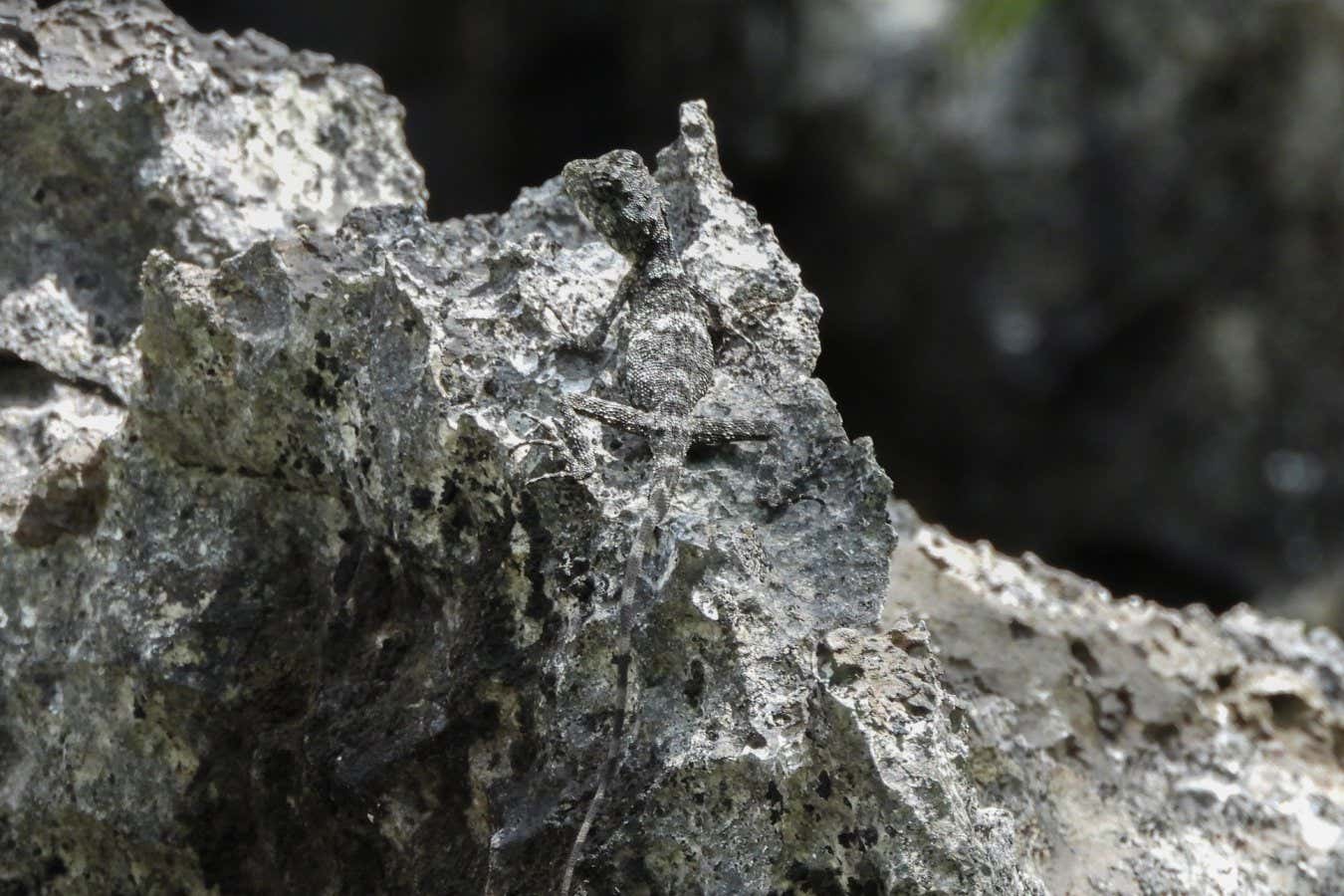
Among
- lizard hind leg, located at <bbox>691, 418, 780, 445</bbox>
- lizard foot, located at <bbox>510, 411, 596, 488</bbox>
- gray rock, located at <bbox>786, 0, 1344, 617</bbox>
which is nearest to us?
lizard foot, located at <bbox>510, 411, 596, 488</bbox>

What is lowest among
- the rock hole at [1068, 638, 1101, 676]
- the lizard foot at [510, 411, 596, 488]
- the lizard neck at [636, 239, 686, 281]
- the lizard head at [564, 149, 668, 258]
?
the lizard foot at [510, 411, 596, 488]

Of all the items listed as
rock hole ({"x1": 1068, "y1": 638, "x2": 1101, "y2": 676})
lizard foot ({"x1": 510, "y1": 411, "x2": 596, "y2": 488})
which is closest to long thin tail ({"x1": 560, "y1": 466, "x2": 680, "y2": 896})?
lizard foot ({"x1": 510, "y1": 411, "x2": 596, "y2": 488})

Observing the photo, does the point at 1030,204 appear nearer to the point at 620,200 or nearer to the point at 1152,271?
the point at 1152,271

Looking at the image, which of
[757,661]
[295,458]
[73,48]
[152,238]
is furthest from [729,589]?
[73,48]

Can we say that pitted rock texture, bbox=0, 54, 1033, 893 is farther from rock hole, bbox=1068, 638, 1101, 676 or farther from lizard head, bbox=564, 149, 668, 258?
rock hole, bbox=1068, 638, 1101, 676

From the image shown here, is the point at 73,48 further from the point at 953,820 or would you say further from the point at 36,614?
the point at 953,820

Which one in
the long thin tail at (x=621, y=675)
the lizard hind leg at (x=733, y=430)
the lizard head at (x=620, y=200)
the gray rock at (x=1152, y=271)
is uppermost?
the gray rock at (x=1152, y=271)

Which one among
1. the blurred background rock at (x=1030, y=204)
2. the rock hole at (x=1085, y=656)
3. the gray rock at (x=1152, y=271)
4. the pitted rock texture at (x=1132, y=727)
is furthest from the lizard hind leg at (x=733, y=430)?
the gray rock at (x=1152, y=271)

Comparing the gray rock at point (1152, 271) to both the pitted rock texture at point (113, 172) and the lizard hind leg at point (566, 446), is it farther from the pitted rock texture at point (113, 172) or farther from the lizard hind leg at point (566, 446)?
the lizard hind leg at point (566, 446)
